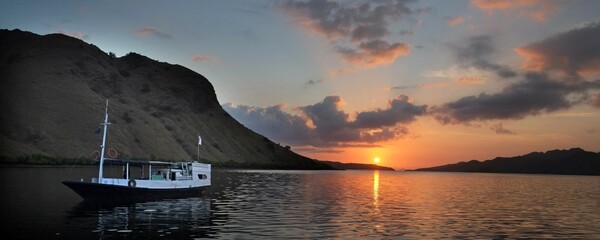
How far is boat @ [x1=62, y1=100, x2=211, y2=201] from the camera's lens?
6550cm

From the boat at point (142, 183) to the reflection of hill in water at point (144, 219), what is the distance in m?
2.55

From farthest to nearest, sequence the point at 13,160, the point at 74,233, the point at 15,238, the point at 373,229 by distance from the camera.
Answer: the point at 13,160
the point at 373,229
the point at 74,233
the point at 15,238

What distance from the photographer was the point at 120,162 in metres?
73.0

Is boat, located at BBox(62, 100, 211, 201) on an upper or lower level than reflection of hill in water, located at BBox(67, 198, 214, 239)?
upper

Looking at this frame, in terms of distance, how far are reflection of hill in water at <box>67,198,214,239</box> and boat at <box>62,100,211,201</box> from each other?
255cm

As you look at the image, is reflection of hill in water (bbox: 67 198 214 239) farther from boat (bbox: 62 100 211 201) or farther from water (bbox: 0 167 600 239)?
boat (bbox: 62 100 211 201)

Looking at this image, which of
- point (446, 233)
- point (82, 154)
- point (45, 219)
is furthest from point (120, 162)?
point (82, 154)

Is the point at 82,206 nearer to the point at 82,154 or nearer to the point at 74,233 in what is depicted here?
the point at 74,233

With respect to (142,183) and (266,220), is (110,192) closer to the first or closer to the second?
(142,183)

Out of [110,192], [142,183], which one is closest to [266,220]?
[110,192]

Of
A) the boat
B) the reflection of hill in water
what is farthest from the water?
the boat

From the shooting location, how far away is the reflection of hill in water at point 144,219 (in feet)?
135

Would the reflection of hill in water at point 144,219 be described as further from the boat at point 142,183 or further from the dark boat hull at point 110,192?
the boat at point 142,183

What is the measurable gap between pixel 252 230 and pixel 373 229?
1063cm
